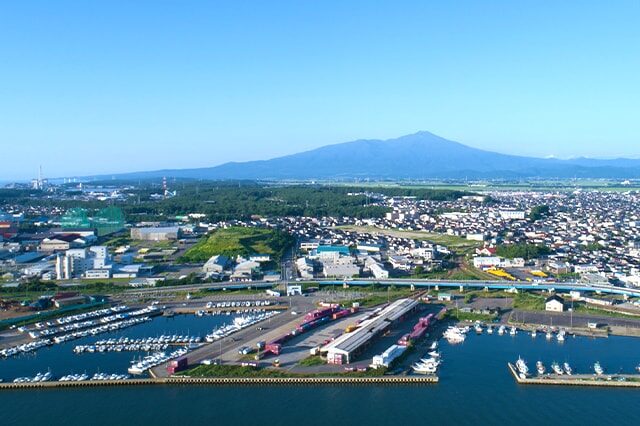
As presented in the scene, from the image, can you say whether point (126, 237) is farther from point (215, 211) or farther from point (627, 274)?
point (627, 274)

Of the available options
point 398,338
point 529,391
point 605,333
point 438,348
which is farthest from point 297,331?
point 605,333

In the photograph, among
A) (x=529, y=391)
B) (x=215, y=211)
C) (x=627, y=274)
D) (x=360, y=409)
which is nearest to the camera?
(x=360, y=409)

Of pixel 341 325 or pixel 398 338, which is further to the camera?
pixel 341 325

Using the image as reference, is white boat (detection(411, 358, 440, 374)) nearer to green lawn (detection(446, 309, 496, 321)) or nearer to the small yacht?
the small yacht

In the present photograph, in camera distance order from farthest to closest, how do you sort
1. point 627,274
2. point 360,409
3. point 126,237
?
1. point 126,237
2. point 627,274
3. point 360,409

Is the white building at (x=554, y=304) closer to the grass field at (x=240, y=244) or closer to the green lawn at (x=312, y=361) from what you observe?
the green lawn at (x=312, y=361)

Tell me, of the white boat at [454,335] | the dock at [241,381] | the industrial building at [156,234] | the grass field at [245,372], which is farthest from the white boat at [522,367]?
the industrial building at [156,234]
